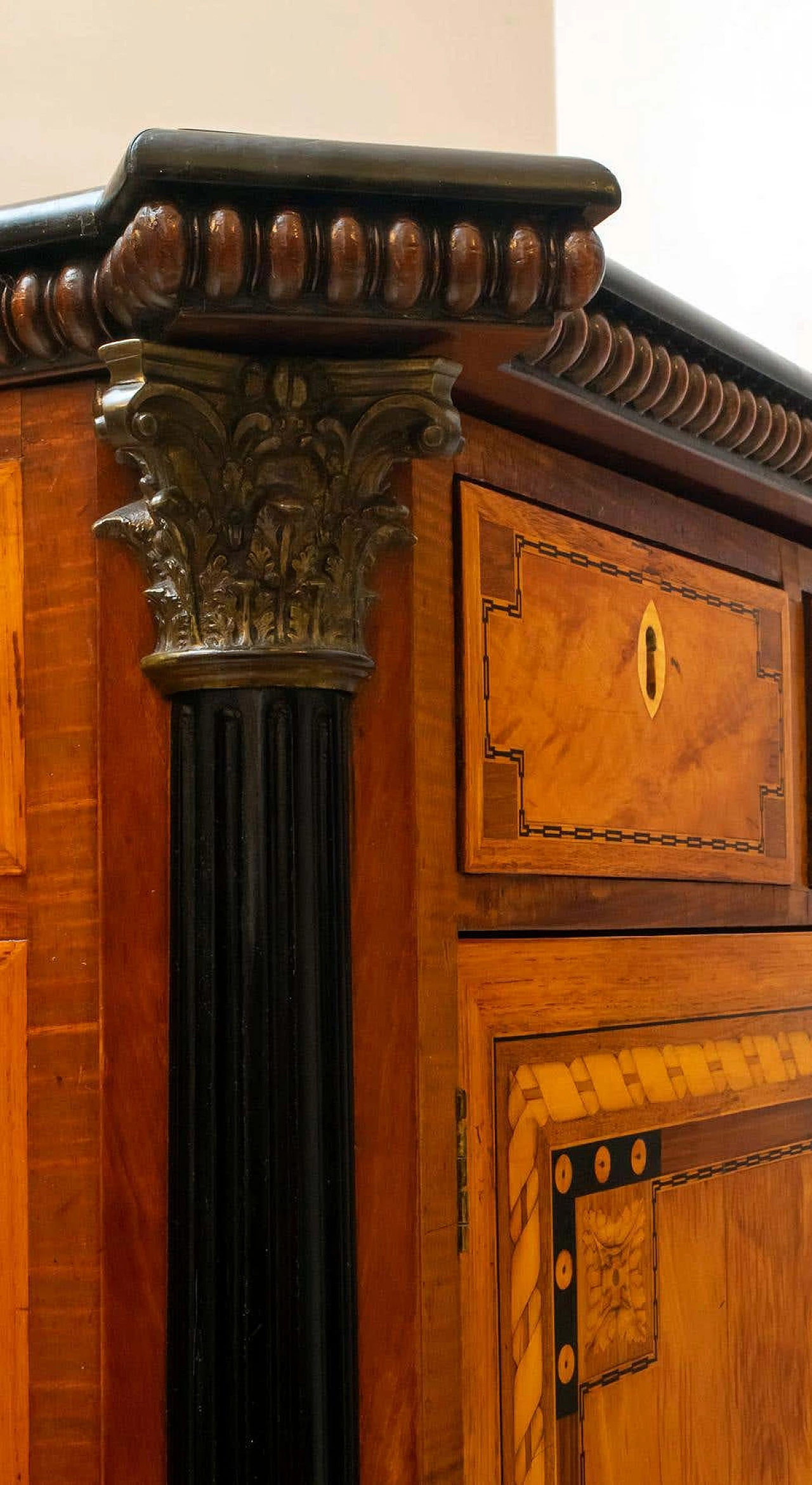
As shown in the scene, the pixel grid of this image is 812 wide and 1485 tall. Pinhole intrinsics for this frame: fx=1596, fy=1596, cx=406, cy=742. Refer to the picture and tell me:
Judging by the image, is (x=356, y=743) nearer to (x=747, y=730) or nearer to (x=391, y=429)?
(x=391, y=429)

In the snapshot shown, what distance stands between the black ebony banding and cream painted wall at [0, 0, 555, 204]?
1.01 m

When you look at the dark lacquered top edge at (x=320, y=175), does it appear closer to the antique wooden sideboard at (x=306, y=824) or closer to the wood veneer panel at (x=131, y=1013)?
the antique wooden sideboard at (x=306, y=824)

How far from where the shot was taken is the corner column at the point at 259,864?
0.74 metres

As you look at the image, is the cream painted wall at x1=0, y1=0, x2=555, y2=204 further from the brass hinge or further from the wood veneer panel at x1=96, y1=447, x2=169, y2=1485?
the brass hinge

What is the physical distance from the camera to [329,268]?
0.68 m

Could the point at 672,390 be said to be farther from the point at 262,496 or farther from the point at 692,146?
the point at 692,146

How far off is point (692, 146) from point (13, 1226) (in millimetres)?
1781

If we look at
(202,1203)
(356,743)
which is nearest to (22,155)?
(356,743)

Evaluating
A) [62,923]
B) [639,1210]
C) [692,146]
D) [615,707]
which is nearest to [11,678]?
[62,923]

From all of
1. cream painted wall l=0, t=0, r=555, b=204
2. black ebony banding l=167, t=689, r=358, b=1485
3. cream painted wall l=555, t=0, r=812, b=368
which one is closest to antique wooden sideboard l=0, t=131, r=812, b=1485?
black ebony banding l=167, t=689, r=358, b=1485

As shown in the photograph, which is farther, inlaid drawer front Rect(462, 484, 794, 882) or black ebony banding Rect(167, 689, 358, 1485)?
inlaid drawer front Rect(462, 484, 794, 882)

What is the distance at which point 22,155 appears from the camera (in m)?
1.57

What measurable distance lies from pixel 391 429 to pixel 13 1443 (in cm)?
53

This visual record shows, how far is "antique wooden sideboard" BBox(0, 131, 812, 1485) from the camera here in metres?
0.71
